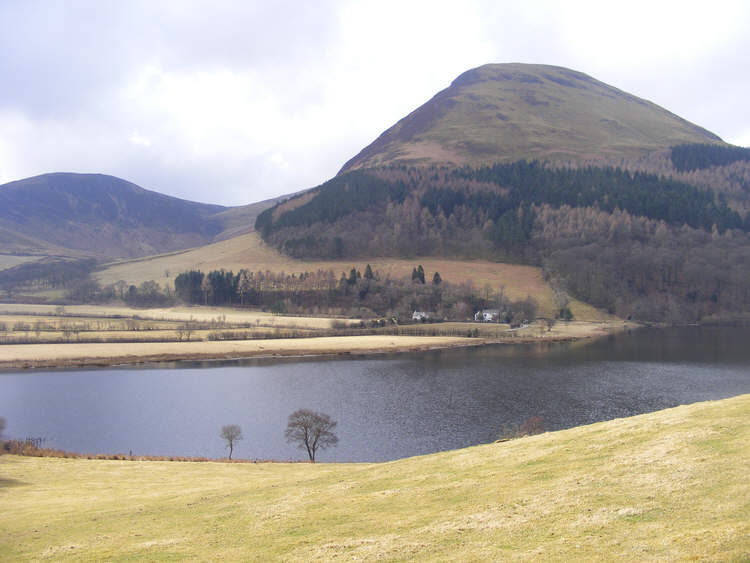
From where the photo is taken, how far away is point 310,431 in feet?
138

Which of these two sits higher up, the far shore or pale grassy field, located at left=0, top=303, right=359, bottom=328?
pale grassy field, located at left=0, top=303, right=359, bottom=328

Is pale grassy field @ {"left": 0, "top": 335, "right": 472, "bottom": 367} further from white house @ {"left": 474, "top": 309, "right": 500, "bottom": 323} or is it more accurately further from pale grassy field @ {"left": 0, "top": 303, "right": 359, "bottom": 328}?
white house @ {"left": 474, "top": 309, "right": 500, "bottom": 323}

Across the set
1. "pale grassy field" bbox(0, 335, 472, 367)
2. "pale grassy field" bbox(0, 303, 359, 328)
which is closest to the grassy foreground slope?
"pale grassy field" bbox(0, 335, 472, 367)

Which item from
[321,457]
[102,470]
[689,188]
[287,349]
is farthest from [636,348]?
[689,188]

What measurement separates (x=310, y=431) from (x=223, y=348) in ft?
194

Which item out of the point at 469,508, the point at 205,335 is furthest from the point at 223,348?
the point at 469,508

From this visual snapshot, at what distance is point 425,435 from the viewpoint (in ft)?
151

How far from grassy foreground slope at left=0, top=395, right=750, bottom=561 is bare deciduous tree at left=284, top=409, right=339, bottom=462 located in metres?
15.1

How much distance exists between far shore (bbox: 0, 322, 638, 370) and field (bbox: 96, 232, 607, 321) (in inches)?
1070

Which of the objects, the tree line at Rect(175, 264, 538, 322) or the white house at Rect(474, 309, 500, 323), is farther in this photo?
the tree line at Rect(175, 264, 538, 322)

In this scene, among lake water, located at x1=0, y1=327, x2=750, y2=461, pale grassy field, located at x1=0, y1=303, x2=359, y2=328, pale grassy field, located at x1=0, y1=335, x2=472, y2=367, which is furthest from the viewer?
pale grassy field, located at x1=0, y1=303, x2=359, y2=328

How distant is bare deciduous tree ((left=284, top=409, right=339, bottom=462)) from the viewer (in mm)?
41469

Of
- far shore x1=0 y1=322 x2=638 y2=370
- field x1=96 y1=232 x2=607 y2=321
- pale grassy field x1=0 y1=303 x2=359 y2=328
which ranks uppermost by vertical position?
field x1=96 y1=232 x2=607 y2=321

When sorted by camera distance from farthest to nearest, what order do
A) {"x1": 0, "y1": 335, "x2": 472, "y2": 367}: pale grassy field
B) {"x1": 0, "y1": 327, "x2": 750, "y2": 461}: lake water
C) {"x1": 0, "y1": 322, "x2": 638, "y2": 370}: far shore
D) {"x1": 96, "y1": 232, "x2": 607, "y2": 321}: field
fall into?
{"x1": 96, "y1": 232, "x2": 607, "y2": 321}: field < {"x1": 0, "y1": 335, "x2": 472, "y2": 367}: pale grassy field < {"x1": 0, "y1": 322, "x2": 638, "y2": 370}: far shore < {"x1": 0, "y1": 327, "x2": 750, "y2": 461}: lake water
